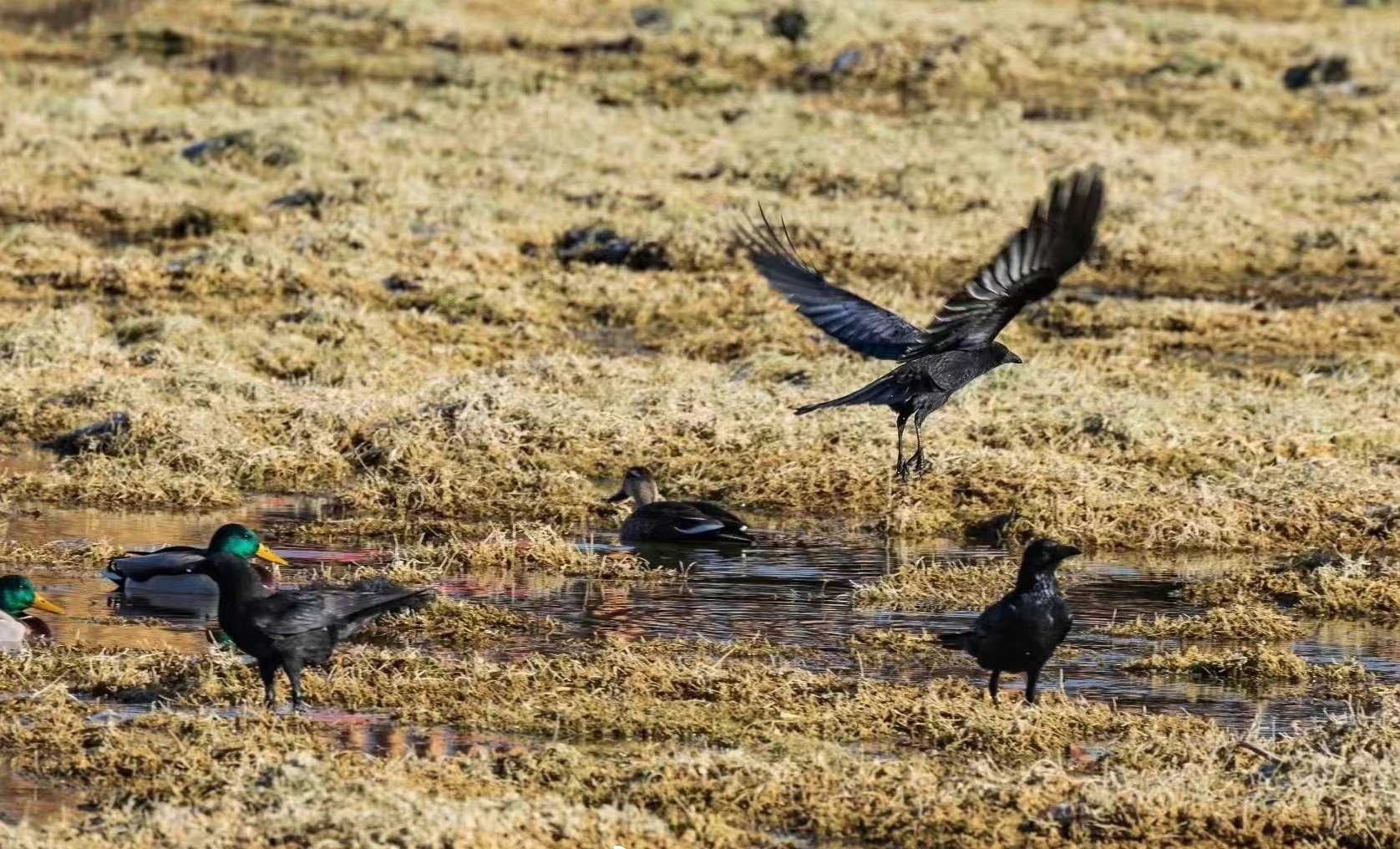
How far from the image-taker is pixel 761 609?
423 inches

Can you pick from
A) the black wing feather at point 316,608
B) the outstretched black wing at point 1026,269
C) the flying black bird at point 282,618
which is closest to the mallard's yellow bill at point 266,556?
the black wing feather at point 316,608

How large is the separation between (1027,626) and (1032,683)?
0.28 metres

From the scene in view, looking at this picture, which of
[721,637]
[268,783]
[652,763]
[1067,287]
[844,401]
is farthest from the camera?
[1067,287]

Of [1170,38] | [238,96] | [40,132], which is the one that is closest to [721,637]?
[40,132]

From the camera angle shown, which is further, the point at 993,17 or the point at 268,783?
the point at 993,17

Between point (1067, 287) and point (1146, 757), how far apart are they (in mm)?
13429

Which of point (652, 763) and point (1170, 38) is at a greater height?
point (1170, 38)

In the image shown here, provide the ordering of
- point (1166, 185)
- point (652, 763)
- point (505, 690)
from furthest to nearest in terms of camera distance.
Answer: point (1166, 185) < point (505, 690) < point (652, 763)

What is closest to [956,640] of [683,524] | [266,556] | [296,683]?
[296,683]

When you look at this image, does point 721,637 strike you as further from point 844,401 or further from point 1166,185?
point 1166,185

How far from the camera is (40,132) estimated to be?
2611 cm

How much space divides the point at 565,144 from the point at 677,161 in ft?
4.75

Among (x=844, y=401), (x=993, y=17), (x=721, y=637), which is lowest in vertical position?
(x=721, y=637)

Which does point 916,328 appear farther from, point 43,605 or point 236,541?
point 43,605
